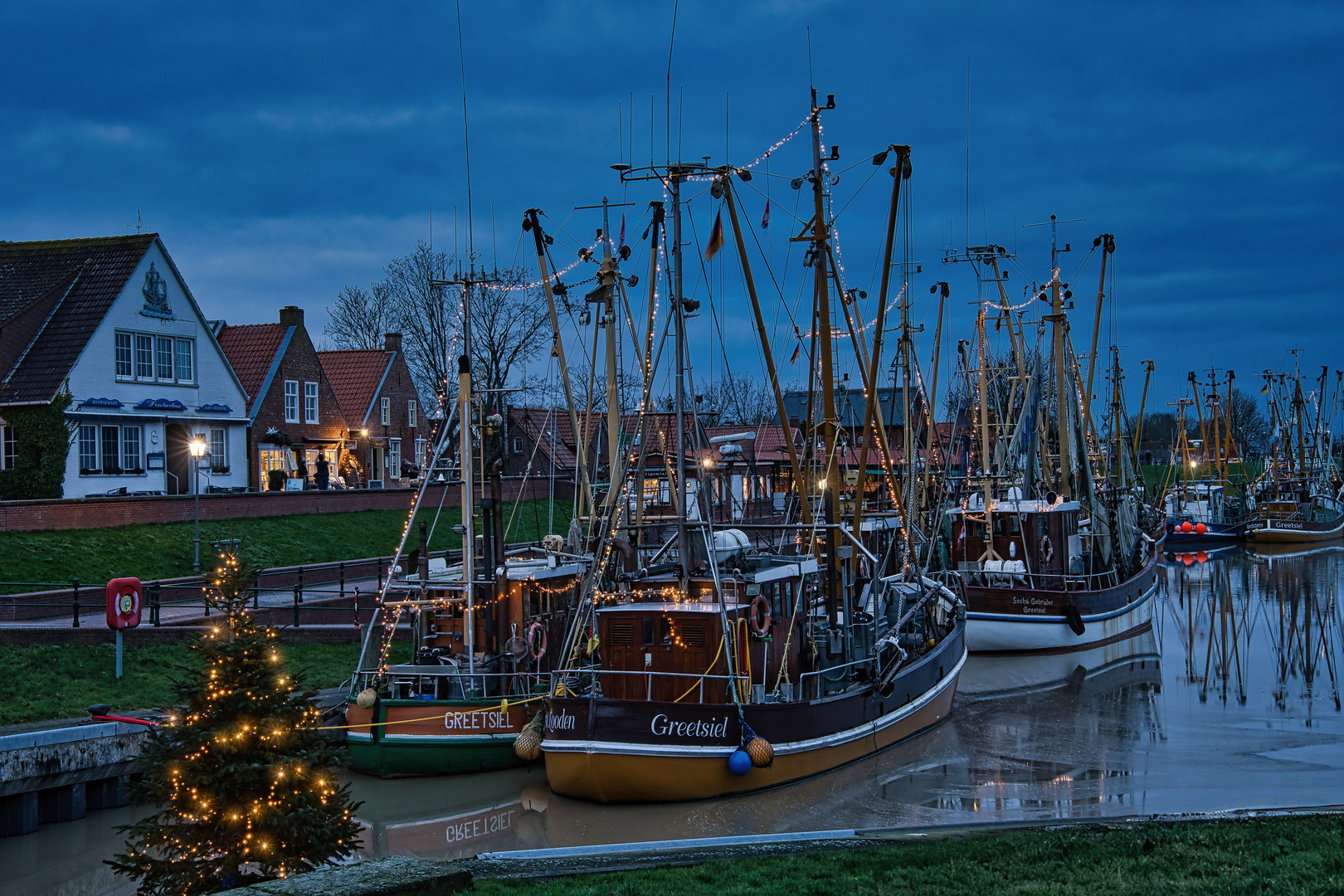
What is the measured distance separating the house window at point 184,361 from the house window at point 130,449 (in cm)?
297

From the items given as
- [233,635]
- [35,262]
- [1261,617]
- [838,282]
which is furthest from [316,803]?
[35,262]

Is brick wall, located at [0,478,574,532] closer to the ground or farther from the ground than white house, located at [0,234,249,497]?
closer to the ground

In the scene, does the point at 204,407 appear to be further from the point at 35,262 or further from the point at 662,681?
the point at 662,681

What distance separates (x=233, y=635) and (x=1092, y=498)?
30344 millimetres

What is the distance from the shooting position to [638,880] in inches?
424

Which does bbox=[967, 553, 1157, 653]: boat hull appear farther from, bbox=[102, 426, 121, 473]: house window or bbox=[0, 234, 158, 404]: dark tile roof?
bbox=[0, 234, 158, 404]: dark tile roof

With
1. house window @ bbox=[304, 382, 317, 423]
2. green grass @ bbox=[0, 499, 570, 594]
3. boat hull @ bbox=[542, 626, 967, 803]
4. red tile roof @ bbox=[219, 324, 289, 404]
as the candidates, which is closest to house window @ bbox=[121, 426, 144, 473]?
green grass @ bbox=[0, 499, 570, 594]

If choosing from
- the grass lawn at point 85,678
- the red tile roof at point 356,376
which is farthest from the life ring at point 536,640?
the red tile roof at point 356,376

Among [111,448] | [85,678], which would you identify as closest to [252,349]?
[111,448]

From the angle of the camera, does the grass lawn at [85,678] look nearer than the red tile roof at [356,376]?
Yes

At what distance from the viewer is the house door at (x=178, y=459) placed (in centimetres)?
4341

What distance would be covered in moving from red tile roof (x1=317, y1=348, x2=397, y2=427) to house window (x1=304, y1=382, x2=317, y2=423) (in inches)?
107

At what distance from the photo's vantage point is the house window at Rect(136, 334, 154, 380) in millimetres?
41812

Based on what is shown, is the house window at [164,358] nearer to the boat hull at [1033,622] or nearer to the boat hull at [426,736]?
the boat hull at [426,736]
